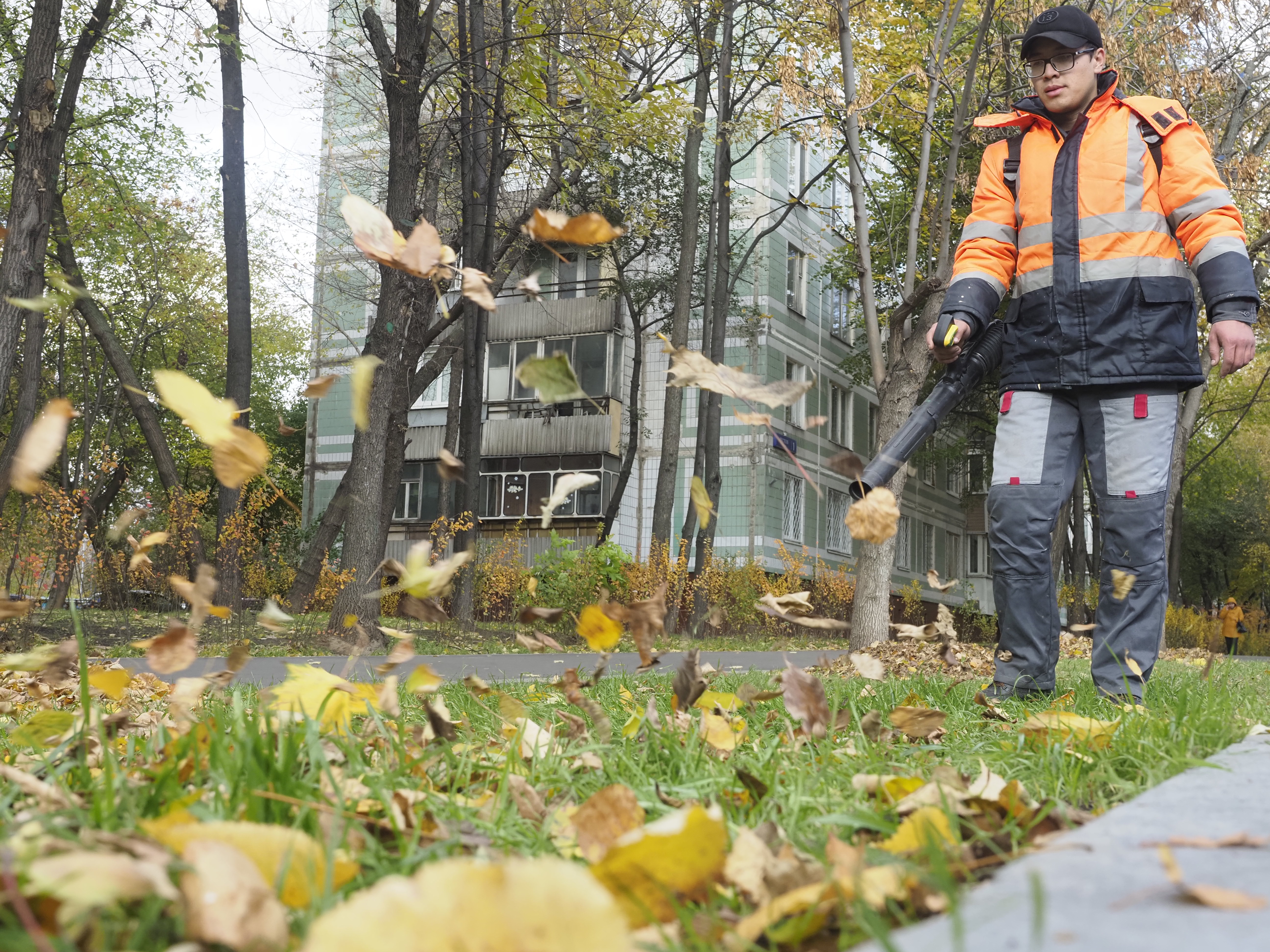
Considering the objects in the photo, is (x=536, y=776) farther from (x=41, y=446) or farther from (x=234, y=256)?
(x=234, y=256)

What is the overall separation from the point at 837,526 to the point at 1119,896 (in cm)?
3275

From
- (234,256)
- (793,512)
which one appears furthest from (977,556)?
(234,256)

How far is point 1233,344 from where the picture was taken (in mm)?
3605

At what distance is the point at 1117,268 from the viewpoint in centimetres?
382

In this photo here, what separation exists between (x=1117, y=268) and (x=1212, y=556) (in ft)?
136

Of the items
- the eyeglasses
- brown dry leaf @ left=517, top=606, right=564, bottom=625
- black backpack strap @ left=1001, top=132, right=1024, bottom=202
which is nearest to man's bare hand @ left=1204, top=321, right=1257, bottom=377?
black backpack strap @ left=1001, top=132, right=1024, bottom=202

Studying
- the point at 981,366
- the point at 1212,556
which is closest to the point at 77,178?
the point at 981,366

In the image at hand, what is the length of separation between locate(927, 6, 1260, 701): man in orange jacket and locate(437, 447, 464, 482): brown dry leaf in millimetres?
1883

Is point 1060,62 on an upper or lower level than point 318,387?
upper

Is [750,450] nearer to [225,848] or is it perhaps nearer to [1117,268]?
[1117,268]

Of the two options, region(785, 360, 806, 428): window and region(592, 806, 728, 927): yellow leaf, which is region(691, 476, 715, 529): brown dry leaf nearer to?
region(592, 806, 728, 927): yellow leaf

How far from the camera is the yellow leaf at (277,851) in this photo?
46.4 inches

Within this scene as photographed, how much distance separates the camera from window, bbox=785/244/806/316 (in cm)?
3119

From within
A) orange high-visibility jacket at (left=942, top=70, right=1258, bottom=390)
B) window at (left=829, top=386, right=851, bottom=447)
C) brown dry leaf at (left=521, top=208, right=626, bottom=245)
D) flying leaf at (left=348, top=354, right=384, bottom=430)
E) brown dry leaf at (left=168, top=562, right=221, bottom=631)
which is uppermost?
window at (left=829, top=386, right=851, bottom=447)
